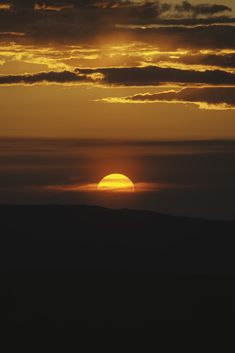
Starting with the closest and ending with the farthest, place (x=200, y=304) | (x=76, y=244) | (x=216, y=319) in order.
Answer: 1. (x=216, y=319)
2. (x=200, y=304)
3. (x=76, y=244)

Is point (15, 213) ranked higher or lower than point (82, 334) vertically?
higher

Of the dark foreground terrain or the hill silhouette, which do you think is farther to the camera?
the hill silhouette

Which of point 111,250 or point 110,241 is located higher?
point 110,241

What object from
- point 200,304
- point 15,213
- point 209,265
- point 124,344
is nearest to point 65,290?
point 200,304

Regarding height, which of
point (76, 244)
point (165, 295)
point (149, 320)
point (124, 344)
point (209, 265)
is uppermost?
point (76, 244)

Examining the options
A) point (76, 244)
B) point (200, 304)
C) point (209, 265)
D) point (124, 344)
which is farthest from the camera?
point (76, 244)

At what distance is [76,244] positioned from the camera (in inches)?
4638

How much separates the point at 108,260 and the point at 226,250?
12.3 metres

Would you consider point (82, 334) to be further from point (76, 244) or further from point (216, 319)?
point (76, 244)

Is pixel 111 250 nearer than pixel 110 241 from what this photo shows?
Yes

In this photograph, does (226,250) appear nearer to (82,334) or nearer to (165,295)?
(165,295)

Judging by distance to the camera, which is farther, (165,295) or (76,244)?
(76,244)

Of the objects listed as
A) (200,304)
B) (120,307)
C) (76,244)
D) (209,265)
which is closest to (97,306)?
(120,307)

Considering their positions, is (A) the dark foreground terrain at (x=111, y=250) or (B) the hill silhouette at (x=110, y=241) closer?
(A) the dark foreground terrain at (x=111, y=250)
